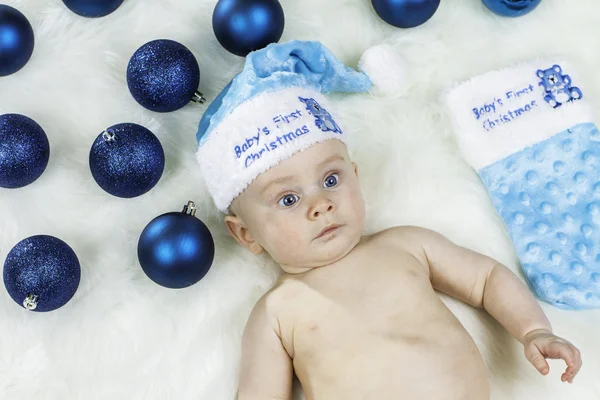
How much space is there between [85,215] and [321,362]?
548mm

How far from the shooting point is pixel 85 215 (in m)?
1.35

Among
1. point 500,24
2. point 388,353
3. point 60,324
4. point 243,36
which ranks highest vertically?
point 500,24

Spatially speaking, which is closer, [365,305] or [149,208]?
[365,305]

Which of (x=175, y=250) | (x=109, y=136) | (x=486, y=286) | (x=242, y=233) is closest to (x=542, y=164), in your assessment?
(x=486, y=286)

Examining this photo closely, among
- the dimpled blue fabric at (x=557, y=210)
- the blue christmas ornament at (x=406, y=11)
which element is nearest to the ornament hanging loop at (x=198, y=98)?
the blue christmas ornament at (x=406, y=11)

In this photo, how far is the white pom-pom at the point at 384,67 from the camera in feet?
4.43

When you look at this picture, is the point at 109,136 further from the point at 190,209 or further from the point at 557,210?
the point at 557,210

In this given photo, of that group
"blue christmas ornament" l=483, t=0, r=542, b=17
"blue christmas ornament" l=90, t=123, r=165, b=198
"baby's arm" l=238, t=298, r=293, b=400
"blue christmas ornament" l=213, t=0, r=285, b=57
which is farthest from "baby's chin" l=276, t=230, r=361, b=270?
"blue christmas ornament" l=483, t=0, r=542, b=17

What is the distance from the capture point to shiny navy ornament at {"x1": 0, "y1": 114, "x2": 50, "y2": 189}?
125 cm

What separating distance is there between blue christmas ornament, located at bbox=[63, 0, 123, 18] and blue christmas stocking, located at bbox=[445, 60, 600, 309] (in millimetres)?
689

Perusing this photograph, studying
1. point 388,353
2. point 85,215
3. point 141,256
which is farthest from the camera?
point 85,215

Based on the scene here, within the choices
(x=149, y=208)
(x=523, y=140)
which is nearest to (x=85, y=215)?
(x=149, y=208)

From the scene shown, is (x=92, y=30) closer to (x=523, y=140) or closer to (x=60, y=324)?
(x=60, y=324)

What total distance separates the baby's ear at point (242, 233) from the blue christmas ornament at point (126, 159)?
17 centimetres
